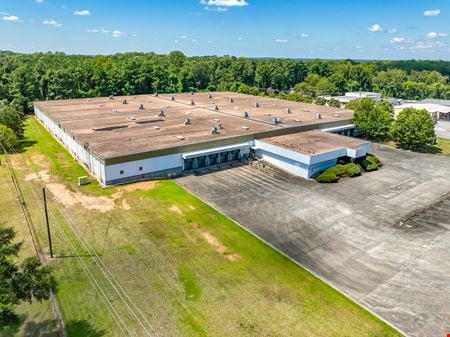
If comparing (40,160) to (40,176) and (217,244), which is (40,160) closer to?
(40,176)

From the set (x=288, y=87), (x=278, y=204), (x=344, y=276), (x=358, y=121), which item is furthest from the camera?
(x=288, y=87)

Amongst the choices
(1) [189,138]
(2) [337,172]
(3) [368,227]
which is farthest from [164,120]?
(3) [368,227]

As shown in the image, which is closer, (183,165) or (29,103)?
(183,165)

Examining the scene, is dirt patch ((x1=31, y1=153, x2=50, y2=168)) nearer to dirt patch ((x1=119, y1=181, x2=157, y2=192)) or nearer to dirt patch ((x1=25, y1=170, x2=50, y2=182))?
dirt patch ((x1=25, y1=170, x2=50, y2=182))

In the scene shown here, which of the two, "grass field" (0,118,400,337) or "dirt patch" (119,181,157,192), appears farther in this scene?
→ "dirt patch" (119,181,157,192)

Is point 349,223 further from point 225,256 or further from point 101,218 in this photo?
point 101,218

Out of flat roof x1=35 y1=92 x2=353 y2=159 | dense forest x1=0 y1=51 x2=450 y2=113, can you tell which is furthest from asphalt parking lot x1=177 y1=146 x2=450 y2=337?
dense forest x1=0 y1=51 x2=450 y2=113

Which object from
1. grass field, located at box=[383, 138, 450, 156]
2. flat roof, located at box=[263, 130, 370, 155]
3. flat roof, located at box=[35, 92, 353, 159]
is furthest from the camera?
grass field, located at box=[383, 138, 450, 156]

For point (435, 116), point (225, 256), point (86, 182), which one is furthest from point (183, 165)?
point (435, 116)
